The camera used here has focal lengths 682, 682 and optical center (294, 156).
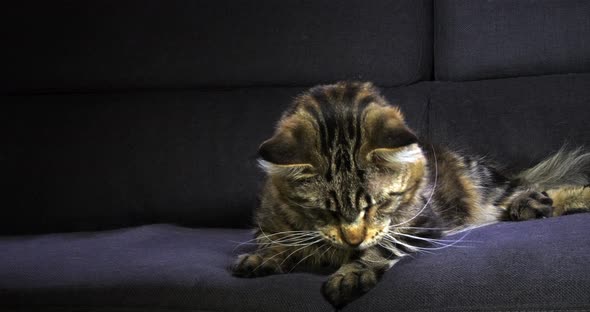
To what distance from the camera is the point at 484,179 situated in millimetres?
2232

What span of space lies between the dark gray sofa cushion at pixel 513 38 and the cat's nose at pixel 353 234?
1090 millimetres

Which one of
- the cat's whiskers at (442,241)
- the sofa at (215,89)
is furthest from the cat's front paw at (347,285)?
the sofa at (215,89)

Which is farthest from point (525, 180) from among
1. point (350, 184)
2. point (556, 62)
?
point (350, 184)

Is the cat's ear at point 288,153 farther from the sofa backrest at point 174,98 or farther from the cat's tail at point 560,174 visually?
the cat's tail at point 560,174

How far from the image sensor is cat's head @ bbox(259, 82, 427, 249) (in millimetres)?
1614

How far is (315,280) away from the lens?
1551 millimetres

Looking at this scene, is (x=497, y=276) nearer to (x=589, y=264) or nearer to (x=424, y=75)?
(x=589, y=264)

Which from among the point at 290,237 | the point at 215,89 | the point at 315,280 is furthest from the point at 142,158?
the point at 315,280

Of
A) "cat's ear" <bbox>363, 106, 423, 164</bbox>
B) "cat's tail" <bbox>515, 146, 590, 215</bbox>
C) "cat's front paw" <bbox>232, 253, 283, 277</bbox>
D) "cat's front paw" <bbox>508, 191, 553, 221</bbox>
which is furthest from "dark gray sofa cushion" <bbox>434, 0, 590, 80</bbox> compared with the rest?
"cat's front paw" <bbox>232, 253, 283, 277</bbox>

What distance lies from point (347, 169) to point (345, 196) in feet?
0.23

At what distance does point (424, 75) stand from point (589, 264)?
1324mm

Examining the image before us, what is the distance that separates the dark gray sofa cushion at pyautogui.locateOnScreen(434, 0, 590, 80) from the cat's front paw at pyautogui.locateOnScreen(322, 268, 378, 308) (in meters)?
1.22

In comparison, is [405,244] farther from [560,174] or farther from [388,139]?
[560,174]

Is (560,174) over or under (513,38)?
under
